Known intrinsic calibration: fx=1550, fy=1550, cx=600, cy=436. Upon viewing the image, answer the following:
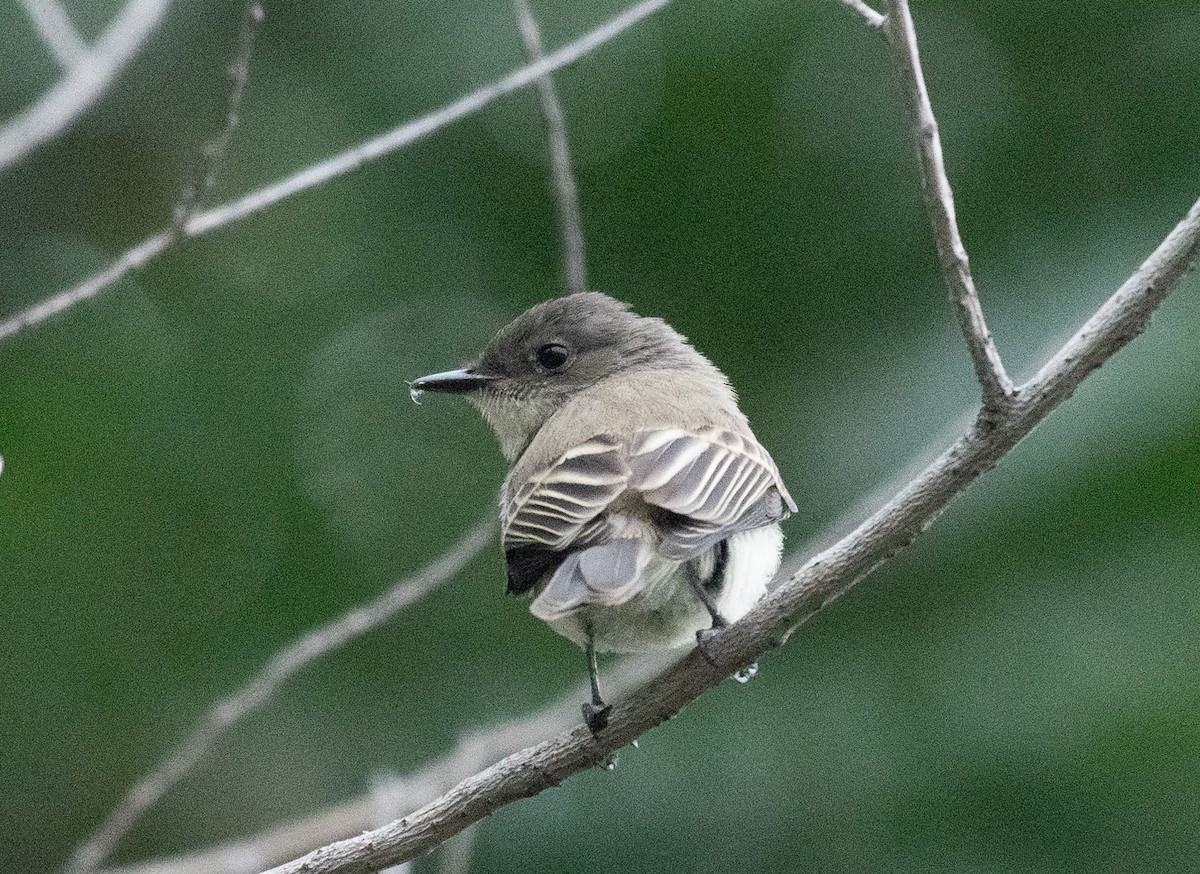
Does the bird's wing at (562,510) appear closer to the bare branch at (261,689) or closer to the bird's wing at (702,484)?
the bird's wing at (702,484)

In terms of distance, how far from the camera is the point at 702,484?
3.72 meters

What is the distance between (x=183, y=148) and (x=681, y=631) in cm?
408

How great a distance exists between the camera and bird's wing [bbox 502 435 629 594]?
3602 mm

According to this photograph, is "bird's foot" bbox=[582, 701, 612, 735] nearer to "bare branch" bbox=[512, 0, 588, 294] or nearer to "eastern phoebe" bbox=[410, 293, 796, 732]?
"eastern phoebe" bbox=[410, 293, 796, 732]

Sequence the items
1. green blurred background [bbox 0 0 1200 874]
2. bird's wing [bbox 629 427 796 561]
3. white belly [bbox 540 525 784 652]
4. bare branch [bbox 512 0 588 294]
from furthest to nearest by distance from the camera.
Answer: green blurred background [bbox 0 0 1200 874] → bare branch [bbox 512 0 588 294] → white belly [bbox 540 525 784 652] → bird's wing [bbox 629 427 796 561]

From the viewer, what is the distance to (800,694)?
17.1 feet

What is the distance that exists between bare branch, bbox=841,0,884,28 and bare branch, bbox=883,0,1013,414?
0.24 feet

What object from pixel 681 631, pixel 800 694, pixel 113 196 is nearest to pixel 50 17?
pixel 113 196

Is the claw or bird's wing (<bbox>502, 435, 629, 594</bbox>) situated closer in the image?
the claw

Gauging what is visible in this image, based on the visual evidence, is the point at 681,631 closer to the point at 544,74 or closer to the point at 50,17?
the point at 544,74

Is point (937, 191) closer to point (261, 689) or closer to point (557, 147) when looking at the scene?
point (557, 147)

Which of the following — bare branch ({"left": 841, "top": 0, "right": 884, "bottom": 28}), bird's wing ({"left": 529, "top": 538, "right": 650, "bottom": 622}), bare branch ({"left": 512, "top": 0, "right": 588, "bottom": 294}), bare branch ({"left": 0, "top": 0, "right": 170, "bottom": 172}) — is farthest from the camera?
bare branch ({"left": 512, "top": 0, "right": 588, "bottom": 294})

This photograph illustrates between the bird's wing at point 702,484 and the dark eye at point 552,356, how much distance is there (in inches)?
36.1

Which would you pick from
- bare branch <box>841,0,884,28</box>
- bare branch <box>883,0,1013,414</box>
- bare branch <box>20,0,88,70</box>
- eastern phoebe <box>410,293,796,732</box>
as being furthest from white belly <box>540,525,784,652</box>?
bare branch <box>20,0,88,70</box>
